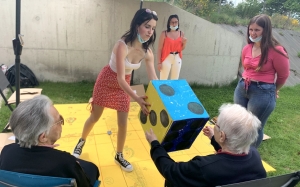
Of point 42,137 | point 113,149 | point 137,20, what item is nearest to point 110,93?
point 137,20

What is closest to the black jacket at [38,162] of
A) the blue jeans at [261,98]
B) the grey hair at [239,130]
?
the grey hair at [239,130]

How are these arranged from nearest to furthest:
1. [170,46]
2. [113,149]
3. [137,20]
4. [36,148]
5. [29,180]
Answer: [29,180], [36,148], [137,20], [113,149], [170,46]

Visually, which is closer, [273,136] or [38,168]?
[38,168]

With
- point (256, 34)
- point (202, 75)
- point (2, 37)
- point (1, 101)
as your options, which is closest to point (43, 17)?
point (2, 37)

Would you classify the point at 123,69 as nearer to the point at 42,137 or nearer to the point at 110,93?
the point at 110,93

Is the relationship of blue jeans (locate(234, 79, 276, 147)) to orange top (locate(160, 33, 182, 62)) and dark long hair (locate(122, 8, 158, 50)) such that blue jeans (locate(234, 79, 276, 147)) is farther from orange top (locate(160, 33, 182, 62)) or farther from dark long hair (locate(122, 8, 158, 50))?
orange top (locate(160, 33, 182, 62))

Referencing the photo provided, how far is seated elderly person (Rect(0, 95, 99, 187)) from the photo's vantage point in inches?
45.1

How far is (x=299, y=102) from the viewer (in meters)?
5.65

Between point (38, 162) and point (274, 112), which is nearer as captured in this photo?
point (38, 162)

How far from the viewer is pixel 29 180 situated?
3.55ft

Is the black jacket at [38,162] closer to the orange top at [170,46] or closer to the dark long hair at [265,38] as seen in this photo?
the dark long hair at [265,38]

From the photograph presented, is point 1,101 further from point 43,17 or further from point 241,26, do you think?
point 241,26

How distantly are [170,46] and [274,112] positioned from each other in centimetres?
249

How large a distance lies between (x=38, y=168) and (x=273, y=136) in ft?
11.5
